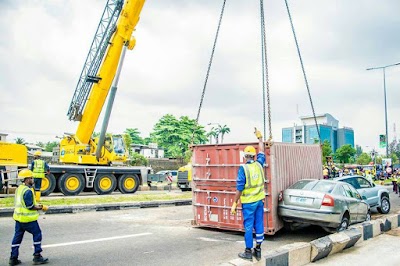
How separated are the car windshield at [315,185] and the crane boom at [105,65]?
11.5 metres

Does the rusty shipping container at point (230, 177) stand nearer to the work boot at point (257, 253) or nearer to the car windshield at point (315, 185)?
the car windshield at point (315, 185)

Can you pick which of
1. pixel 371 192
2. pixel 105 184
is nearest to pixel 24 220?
pixel 371 192

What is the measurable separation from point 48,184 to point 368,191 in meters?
13.4

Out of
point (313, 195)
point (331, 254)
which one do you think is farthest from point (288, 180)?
→ point (331, 254)

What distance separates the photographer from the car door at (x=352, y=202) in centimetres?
845

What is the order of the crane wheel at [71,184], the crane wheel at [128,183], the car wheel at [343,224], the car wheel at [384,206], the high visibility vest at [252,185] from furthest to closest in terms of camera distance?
1. the crane wheel at [128,183]
2. the crane wheel at [71,184]
3. the car wheel at [384,206]
4. the car wheel at [343,224]
5. the high visibility vest at [252,185]

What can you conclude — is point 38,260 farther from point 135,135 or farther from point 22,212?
point 135,135

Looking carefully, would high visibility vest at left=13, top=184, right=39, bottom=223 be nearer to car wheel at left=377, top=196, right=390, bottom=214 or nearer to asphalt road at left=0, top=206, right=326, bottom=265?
asphalt road at left=0, top=206, right=326, bottom=265

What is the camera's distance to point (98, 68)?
662 inches

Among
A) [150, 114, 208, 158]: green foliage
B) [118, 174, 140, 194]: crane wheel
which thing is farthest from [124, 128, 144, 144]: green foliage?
[118, 174, 140, 194]: crane wheel

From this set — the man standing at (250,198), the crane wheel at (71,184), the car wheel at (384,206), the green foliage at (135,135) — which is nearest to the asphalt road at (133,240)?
the man standing at (250,198)

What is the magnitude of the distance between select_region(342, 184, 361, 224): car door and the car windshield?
0.53 meters

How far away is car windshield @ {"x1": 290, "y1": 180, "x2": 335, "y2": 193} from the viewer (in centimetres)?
820

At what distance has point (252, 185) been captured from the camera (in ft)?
19.4
